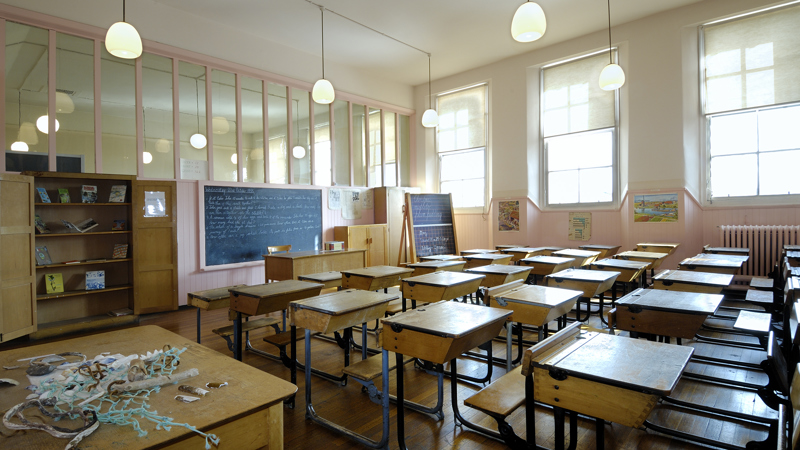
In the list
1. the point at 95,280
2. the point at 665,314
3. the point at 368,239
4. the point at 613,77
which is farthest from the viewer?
the point at 368,239

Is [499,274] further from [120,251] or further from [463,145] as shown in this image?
[463,145]

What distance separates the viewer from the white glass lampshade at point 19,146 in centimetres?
438

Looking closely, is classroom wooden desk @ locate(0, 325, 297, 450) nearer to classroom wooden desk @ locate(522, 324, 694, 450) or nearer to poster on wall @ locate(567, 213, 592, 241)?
classroom wooden desk @ locate(522, 324, 694, 450)

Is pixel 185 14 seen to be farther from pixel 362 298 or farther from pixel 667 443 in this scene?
pixel 667 443

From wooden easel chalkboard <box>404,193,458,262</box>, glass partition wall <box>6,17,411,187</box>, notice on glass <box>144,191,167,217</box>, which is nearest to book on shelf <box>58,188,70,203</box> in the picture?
glass partition wall <box>6,17,411,187</box>

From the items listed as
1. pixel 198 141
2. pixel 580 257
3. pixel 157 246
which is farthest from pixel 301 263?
pixel 580 257

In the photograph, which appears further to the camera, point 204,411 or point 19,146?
point 19,146

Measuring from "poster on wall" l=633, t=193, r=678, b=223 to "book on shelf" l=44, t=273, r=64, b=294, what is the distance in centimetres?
764

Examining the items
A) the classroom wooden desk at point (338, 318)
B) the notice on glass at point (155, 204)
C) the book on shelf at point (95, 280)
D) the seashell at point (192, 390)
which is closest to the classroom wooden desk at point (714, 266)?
the classroom wooden desk at point (338, 318)

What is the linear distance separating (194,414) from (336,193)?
6.66 meters

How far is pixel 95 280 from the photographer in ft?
15.2

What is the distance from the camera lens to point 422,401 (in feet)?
8.54

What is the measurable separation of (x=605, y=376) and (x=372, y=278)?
229 centimetres

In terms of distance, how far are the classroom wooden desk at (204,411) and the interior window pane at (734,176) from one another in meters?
6.98
